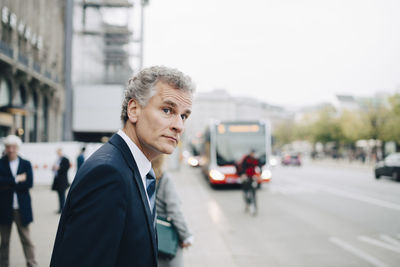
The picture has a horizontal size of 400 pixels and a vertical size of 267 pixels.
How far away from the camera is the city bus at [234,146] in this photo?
1462cm

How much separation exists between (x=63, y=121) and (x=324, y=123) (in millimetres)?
45457

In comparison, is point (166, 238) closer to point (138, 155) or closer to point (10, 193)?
point (138, 155)

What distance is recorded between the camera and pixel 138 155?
150 cm

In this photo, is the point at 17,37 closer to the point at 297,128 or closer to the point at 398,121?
the point at 398,121

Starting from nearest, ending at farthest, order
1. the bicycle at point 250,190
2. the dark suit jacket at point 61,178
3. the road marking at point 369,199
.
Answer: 1. the dark suit jacket at point 61,178
2. the bicycle at point 250,190
3. the road marking at point 369,199

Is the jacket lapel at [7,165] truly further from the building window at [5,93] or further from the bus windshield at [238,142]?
the building window at [5,93]

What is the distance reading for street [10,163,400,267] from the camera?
524 centimetres

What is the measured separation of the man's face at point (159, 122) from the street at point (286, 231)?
12.3 feet

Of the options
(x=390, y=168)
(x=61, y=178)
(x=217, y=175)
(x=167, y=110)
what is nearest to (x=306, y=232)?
(x=61, y=178)

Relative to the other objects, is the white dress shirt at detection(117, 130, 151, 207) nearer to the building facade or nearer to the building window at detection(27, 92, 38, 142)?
the building facade

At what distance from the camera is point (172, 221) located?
322 centimetres

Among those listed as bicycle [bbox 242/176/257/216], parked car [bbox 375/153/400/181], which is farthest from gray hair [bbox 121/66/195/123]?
parked car [bbox 375/153/400/181]

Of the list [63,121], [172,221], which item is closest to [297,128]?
[63,121]

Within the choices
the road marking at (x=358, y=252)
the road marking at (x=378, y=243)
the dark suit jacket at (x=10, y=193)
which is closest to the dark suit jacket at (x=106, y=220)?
the dark suit jacket at (x=10, y=193)
